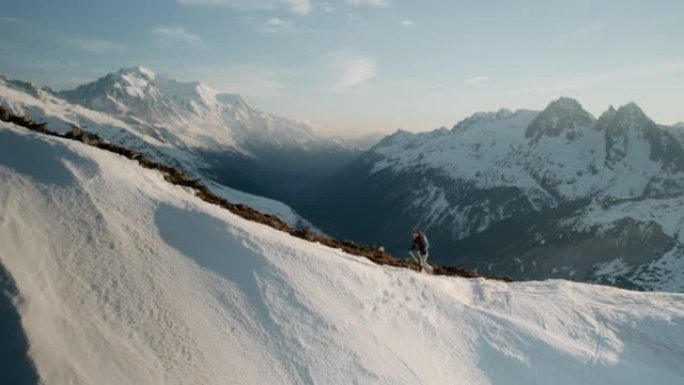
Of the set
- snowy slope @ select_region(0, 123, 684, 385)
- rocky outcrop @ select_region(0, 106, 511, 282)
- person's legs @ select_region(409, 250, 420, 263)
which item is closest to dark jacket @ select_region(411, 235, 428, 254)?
person's legs @ select_region(409, 250, 420, 263)

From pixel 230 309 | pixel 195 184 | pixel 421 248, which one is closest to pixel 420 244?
pixel 421 248

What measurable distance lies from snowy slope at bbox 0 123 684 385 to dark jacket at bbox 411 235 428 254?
3423mm

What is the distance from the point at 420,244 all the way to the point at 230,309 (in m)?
12.2

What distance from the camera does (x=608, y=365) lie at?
1917cm

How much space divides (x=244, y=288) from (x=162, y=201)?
451 centimetres

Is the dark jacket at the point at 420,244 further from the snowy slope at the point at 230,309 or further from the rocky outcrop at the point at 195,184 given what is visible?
the snowy slope at the point at 230,309

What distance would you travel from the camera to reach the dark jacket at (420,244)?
26.5 meters

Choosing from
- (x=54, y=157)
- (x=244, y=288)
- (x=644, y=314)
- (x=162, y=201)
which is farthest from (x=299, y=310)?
(x=644, y=314)

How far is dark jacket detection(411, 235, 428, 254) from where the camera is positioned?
1041 inches

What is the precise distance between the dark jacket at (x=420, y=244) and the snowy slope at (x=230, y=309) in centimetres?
342

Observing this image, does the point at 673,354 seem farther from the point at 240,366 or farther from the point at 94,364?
the point at 94,364

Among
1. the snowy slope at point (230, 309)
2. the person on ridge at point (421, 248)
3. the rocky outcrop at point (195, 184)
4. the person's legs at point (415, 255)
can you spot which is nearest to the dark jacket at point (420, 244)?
the person on ridge at point (421, 248)

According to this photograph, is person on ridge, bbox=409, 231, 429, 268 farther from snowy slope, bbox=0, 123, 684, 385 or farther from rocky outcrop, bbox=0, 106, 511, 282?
snowy slope, bbox=0, 123, 684, 385

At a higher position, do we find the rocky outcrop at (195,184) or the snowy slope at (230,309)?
the rocky outcrop at (195,184)
